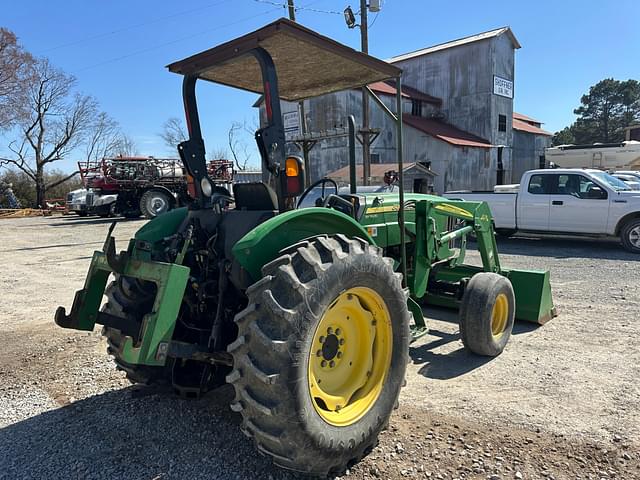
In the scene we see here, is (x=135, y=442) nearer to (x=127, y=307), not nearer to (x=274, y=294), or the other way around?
(x=127, y=307)

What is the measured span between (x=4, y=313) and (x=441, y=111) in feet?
91.5

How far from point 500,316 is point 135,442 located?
134 inches

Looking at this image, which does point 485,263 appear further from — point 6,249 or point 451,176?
point 451,176

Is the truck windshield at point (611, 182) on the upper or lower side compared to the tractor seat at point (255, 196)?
lower

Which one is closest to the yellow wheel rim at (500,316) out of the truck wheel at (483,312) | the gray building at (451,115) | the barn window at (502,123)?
the truck wheel at (483,312)

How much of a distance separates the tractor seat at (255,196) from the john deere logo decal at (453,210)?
2118 mm

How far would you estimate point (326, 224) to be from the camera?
9.61ft

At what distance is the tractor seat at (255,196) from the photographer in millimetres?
3076

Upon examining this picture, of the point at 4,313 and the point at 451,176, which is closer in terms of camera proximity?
the point at 4,313

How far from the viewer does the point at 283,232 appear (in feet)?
8.98

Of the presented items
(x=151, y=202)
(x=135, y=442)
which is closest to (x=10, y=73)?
(x=151, y=202)

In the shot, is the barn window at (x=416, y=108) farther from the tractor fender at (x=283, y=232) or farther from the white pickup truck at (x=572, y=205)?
the tractor fender at (x=283, y=232)

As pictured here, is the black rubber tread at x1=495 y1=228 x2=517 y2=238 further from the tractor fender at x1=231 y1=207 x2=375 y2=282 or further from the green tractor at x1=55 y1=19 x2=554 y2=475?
the tractor fender at x1=231 y1=207 x2=375 y2=282

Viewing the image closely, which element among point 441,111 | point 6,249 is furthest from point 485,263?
point 441,111
